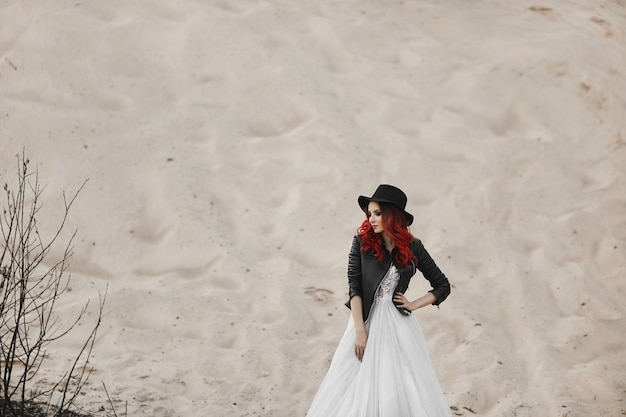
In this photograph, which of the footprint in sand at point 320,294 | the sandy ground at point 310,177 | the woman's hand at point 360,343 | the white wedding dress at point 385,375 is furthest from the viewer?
the footprint in sand at point 320,294

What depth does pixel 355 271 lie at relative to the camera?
4.05 metres

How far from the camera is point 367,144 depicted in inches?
287

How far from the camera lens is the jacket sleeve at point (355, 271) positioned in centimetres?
404

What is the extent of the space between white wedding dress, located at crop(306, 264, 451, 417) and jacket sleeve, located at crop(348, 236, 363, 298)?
0.33ft

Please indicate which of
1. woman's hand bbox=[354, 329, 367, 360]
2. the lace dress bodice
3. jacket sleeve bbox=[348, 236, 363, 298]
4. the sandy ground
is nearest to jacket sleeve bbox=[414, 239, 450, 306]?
the lace dress bodice

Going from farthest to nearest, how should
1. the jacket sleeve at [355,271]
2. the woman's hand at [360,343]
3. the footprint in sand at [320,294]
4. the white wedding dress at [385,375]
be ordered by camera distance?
the footprint in sand at [320,294], the jacket sleeve at [355,271], the woman's hand at [360,343], the white wedding dress at [385,375]

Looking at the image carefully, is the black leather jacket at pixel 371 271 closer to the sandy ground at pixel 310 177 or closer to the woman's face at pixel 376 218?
the woman's face at pixel 376 218

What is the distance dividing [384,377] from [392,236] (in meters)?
0.63

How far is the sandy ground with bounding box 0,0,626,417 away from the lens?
5.65 m

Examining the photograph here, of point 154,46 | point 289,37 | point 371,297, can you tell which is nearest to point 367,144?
point 289,37

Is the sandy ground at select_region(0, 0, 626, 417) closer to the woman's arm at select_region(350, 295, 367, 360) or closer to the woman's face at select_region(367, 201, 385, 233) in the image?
the woman's arm at select_region(350, 295, 367, 360)

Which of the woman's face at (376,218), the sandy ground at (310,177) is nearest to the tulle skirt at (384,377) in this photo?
the woman's face at (376,218)

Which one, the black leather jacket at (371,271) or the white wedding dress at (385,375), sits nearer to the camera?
the white wedding dress at (385,375)

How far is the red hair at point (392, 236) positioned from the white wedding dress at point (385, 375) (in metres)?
0.08
